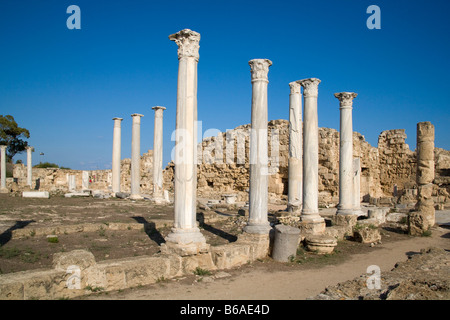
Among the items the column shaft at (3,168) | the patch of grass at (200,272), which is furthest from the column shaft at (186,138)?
the column shaft at (3,168)

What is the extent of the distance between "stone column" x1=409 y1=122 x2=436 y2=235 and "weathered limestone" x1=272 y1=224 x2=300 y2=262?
6.28 m

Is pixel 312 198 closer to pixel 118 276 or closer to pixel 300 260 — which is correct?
pixel 300 260

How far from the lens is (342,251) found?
978 cm

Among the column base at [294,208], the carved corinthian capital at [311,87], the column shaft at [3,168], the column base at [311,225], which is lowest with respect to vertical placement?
the column base at [311,225]

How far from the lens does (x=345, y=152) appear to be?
44.4 ft

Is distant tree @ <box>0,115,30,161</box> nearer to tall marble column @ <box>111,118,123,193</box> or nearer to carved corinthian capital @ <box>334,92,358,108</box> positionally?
tall marble column @ <box>111,118,123,193</box>

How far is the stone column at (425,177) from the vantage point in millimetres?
12625

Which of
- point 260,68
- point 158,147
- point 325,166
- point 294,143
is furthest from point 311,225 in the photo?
point 158,147

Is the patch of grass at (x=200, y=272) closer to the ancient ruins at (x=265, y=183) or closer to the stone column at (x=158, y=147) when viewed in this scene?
the ancient ruins at (x=265, y=183)

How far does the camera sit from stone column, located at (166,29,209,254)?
24.6ft

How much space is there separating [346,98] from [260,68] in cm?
531

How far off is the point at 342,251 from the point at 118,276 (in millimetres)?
6388

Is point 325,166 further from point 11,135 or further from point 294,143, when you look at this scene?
point 11,135
